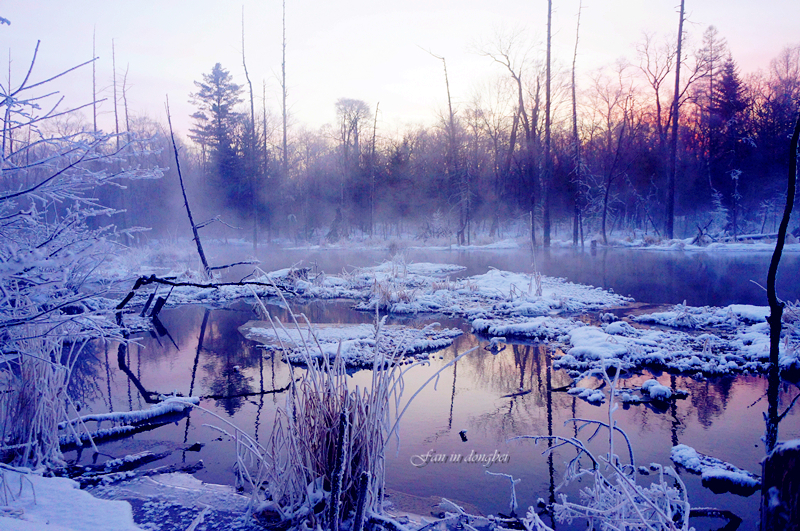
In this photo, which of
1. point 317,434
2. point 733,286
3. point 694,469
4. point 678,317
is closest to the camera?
point 317,434

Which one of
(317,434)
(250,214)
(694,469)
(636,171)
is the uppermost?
(636,171)

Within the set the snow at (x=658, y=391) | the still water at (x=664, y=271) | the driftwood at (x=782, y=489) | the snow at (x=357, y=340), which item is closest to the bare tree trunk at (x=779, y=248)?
the driftwood at (x=782, y=489)

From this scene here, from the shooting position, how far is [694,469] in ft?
11.5

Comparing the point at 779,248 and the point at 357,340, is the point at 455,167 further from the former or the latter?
the point at 779,248

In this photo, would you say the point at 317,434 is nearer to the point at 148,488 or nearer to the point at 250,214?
the point at 148,488

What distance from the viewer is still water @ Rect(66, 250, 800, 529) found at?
3.41 metres

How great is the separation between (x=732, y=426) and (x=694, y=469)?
1.07 meters

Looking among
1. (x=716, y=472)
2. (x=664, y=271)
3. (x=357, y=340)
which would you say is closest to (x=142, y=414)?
(x=357, y=340)

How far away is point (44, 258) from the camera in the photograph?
1594 millimetres

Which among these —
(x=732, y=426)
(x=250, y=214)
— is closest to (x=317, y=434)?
(x=732, y=426)

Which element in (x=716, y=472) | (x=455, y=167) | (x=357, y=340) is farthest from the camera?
(x=455, y=167)

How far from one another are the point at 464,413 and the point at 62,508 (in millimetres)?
3157

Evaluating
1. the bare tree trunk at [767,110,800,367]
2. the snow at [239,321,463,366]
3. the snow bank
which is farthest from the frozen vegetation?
the bare tree trunk at [767,110,800,367]

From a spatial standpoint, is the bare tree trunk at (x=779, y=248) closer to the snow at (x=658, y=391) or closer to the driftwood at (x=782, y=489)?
the driftwood at (x=782, y=489)
